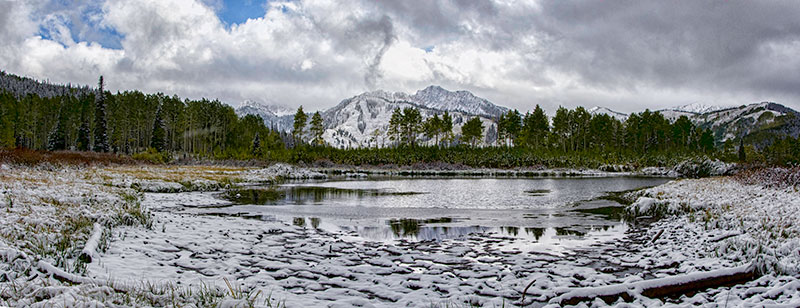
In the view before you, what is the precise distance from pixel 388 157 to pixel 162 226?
2668 inches

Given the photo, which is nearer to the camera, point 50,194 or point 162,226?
point 162,226

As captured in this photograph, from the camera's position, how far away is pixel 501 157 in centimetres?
7606

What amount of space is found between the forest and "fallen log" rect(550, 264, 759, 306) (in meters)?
63.3

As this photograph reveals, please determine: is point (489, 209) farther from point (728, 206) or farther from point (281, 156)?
point (281, 156)

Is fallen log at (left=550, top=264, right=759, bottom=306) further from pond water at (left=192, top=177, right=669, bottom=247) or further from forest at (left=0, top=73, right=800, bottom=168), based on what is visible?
forest at (left=0, top=73, right=800, bottom=168)

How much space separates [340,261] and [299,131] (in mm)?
98731

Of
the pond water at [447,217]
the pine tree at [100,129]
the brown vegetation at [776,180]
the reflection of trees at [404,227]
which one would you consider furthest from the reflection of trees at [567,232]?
the pine tree at [100,129]

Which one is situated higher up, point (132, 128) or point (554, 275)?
point (132, 128)

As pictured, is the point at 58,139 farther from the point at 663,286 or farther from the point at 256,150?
the point at 663,286

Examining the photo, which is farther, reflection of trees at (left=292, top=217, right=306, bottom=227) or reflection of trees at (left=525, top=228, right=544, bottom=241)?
reflection of trees at (left=292, top=217, right=306, bottom=227)

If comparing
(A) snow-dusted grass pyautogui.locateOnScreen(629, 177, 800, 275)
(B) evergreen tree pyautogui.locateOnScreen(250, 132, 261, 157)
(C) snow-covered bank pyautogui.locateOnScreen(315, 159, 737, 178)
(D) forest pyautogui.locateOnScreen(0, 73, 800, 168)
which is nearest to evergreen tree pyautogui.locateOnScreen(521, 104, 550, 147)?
(D) forest pyautogui.locateOnScreen(0, 73, 800, 168)

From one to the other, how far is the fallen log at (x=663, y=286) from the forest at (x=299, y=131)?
208 ft

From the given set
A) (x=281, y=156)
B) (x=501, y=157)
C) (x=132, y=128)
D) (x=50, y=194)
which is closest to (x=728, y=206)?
(x=50, y=194)

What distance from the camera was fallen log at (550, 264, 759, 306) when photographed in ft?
21.5
